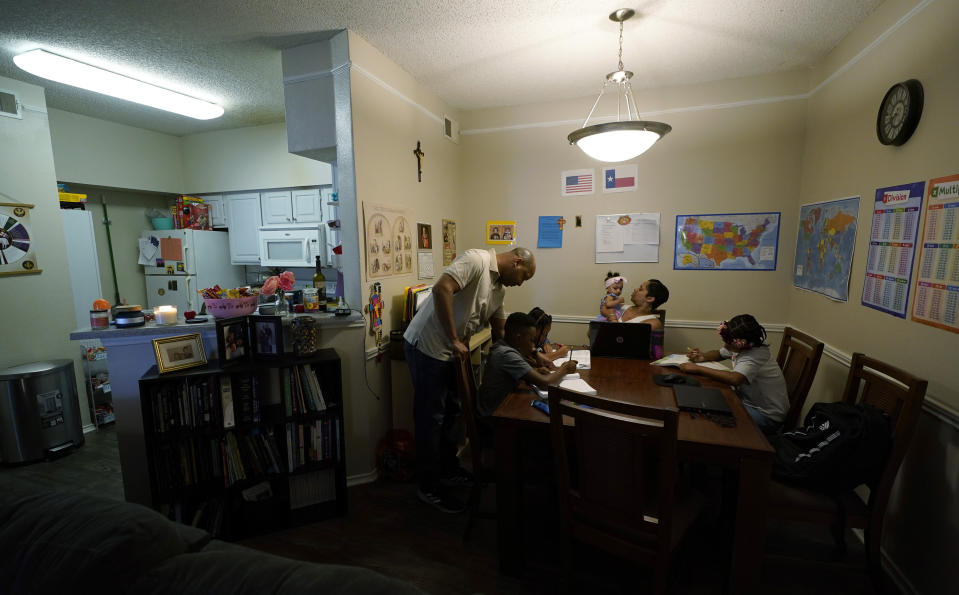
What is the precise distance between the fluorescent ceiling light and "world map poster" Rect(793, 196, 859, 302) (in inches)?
177

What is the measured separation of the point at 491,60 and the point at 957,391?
284 cm

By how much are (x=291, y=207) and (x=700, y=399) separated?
155 inches

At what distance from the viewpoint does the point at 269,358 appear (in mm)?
2117

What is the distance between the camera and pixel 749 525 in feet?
4.72

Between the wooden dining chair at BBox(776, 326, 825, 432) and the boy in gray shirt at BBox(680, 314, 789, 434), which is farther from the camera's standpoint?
the wooden dining chair at BBox(776, 326, 825, 432)

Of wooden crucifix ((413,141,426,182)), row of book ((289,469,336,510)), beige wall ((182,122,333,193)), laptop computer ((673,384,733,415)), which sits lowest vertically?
row of book ((289,469,336,510))

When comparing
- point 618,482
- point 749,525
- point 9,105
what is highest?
point 9,105

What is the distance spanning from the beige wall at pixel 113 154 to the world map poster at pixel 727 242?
5109 mm

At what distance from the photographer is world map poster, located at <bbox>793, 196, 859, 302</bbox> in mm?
2285

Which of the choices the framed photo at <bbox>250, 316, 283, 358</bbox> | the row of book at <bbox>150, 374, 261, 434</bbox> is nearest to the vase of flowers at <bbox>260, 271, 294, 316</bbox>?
the framed photo at <bbox>250, 316, 283, 358</bbox>

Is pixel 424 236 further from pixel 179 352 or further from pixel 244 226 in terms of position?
pixel 244 226

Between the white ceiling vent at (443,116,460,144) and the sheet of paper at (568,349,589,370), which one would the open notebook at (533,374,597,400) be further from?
the white ceiling vent at (443,116,460,144)

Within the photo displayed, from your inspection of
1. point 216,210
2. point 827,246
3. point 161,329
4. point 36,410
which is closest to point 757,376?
point 827,246

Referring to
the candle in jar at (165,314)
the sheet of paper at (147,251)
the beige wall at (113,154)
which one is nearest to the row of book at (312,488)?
the candle in jar at (165,314)
